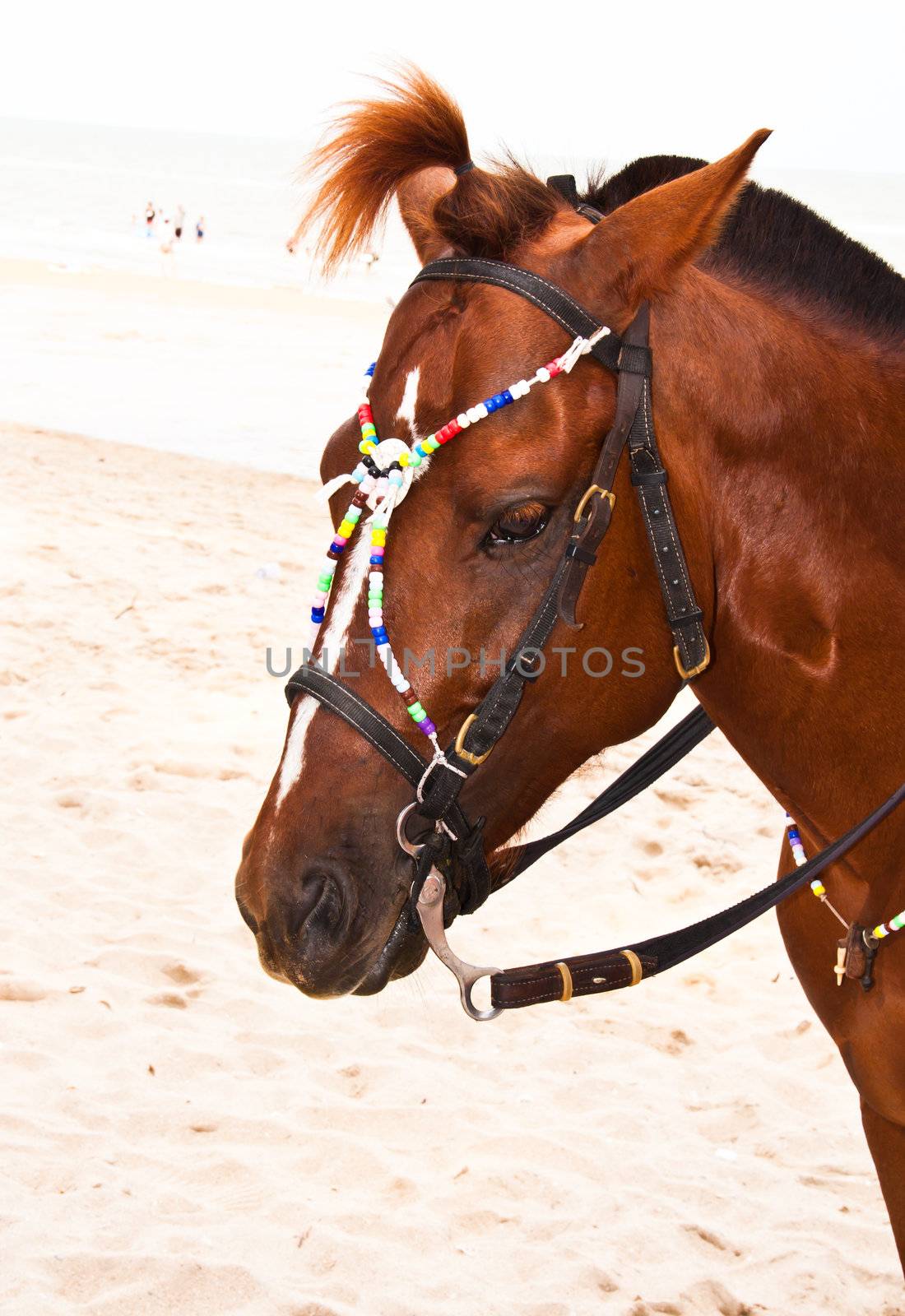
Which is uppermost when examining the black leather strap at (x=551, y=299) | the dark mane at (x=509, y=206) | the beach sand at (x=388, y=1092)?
the dark mane at (x=509, y=206)

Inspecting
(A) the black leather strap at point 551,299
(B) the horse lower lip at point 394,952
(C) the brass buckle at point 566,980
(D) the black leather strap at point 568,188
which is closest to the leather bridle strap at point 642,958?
(C) the brass buckle at point 566,980

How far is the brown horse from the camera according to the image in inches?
72.6

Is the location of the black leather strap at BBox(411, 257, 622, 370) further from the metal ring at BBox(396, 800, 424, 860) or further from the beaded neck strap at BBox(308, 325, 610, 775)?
the metal ring at BBox(396, 800, 424, 860)

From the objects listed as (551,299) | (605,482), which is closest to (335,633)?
(605,482)

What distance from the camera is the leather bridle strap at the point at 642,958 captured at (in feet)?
6.59

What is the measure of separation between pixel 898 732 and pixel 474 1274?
202cm

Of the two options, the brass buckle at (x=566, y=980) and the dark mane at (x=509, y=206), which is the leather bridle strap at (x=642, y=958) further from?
the dark mane at (x=509, y=206)

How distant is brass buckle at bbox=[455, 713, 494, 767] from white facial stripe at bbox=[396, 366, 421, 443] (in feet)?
1.48

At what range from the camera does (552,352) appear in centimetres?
184

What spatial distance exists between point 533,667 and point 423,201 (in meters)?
0.96

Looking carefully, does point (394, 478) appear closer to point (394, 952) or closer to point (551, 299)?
point (551, 299)

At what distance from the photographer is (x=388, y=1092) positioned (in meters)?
3.81

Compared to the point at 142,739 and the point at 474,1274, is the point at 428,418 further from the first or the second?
the point at 142,739

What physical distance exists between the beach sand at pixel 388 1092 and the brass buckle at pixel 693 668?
74 centimetres
